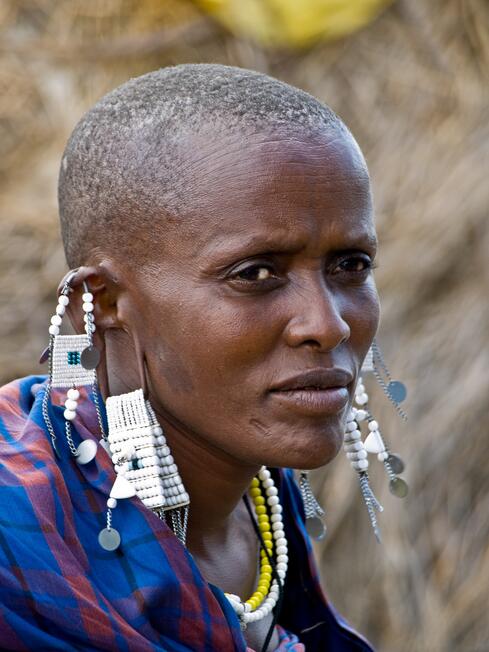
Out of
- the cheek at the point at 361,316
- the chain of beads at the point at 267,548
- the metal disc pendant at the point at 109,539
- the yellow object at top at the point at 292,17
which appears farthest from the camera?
the yellow object at top at the point at 292,17

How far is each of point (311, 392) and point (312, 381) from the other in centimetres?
2

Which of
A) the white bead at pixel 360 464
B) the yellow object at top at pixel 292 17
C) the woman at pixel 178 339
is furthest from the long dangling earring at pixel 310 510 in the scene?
the yellow object at top at pixel 292 17

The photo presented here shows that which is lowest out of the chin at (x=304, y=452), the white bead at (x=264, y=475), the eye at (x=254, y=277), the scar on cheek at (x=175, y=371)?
the white bead at (x=264, y=475)

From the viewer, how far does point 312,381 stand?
5.94 ft

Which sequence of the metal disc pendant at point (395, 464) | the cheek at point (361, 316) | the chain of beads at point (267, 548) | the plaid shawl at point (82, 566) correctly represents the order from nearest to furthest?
the plaid shawl at point (82, 566), the cheek at point (361, 316), the chain of beads at point (267, 548), the metal disc pendant at point (395, 464)

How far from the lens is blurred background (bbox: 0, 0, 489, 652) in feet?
11.8

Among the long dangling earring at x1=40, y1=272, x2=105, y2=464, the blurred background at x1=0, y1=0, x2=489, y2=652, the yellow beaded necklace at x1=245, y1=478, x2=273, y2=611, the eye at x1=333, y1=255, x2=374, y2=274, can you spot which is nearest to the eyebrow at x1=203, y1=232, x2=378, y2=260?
the eye at x1=333, y1=255, x2=374, y2=274

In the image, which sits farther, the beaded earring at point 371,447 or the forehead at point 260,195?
the beaded earring at point 371,447

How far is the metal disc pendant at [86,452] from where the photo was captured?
73.8 inches

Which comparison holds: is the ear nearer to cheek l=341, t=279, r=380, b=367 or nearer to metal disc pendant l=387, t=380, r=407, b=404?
cheek l=341, t=279, r=380, b=367

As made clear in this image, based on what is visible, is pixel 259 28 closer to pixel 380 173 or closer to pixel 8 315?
pixel 380 173

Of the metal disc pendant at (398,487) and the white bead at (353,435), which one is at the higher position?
the white bead at (353,435)

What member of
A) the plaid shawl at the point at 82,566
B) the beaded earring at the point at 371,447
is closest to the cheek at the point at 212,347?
the plaid shawl at the point at 82,566

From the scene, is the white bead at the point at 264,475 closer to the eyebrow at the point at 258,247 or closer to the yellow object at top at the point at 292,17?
the eyebrow at the point at 258,247
